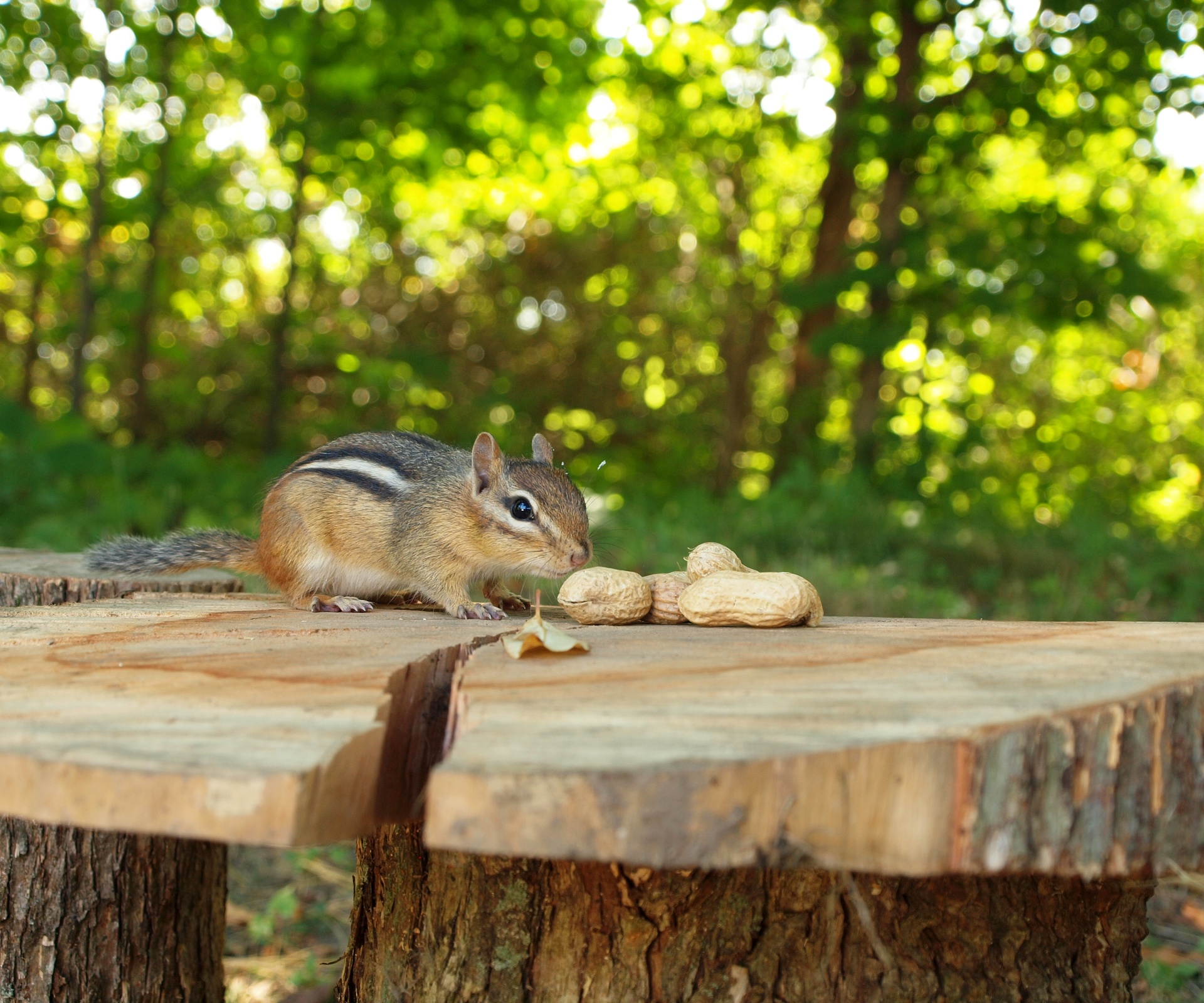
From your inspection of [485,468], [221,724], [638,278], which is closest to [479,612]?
[485,468]

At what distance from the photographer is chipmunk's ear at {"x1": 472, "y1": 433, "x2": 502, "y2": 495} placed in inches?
93.7

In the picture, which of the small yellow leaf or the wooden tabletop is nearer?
the wooden tabletop

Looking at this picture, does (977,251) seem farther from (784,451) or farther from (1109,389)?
(1109,389)

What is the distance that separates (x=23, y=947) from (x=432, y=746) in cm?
124

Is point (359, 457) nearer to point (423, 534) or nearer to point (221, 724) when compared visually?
point (423, 534)

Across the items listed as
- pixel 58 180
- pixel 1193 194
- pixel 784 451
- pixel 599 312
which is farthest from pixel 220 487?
pixel 1193 194

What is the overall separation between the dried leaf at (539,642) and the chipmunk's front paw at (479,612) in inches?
25.2

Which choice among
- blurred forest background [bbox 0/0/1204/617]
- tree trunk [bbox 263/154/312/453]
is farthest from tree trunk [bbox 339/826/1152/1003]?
tree trunk [bbox 263/154/312/453]

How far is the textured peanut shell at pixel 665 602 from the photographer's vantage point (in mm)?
1936

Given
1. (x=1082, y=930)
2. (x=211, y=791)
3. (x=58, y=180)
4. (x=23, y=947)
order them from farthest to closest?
(x=58, y=180) < (x=23, y=947) < (x=1082, y=930) < (x=211, y=791)

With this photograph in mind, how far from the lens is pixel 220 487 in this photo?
588 cm

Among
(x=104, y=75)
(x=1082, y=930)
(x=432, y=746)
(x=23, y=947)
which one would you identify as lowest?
(x=23, y=947)

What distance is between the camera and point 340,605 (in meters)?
2.23

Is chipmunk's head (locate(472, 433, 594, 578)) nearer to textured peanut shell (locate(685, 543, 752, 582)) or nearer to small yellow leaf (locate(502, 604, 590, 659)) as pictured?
textured peanut shell (locate(685, 543, 752, 582))
